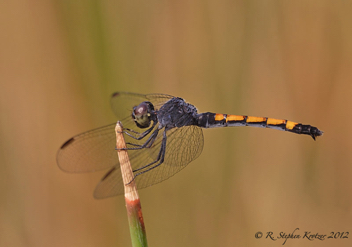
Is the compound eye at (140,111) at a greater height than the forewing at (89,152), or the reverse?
the compound eye at (140,111)

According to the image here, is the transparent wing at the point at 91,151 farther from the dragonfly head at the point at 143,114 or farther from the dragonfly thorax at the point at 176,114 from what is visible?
the dragonfly thorax at the point at 176,114

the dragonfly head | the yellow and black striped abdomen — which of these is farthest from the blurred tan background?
the dragonfly head

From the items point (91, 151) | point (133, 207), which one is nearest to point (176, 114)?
point (91, 151)

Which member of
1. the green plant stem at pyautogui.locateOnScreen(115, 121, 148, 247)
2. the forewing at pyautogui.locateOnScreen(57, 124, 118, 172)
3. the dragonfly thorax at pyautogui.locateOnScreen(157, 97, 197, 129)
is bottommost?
the green plant stem at pyautogui.locateOnScreen(115, 121, 148, 247)

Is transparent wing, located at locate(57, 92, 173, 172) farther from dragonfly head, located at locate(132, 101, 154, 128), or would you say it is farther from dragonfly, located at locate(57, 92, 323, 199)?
dragonfly head, located at locate(132, 101, 154, 128)

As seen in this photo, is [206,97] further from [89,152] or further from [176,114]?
[89,152]

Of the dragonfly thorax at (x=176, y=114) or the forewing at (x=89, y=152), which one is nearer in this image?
the forewing at (x=89, y=152)

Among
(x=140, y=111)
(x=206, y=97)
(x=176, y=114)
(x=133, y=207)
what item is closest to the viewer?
(x=133, y=207)

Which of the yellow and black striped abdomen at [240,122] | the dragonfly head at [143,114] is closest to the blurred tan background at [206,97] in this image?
the yellow and black striped abdomen at [240,122]
